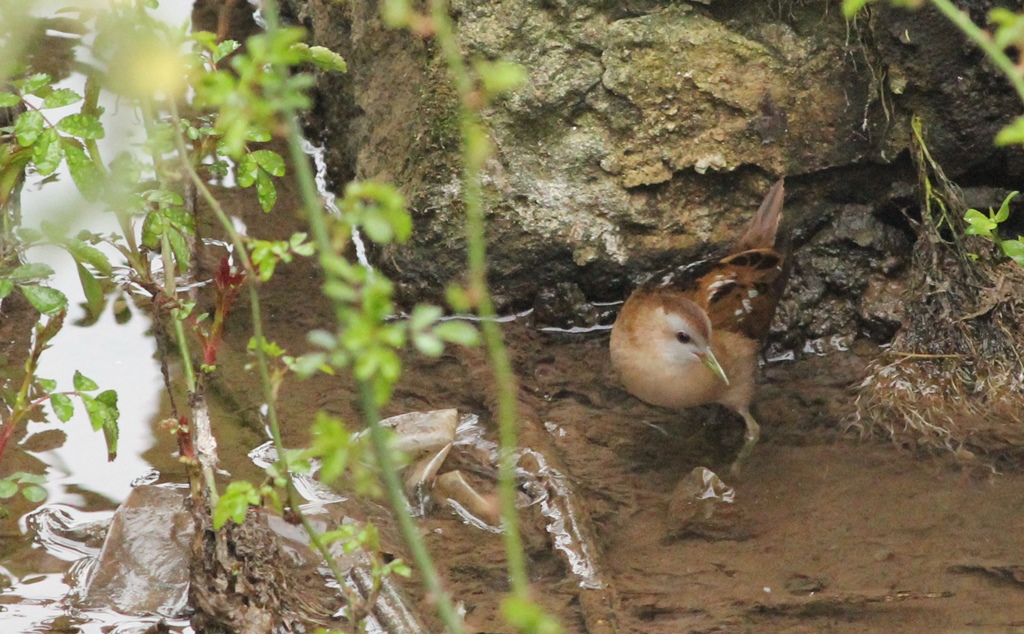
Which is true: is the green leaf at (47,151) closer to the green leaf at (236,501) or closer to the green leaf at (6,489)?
the green leaf at (6,489)

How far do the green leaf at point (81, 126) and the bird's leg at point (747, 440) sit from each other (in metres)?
2.53

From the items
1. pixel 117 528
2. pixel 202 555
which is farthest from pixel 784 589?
pixel 117 528

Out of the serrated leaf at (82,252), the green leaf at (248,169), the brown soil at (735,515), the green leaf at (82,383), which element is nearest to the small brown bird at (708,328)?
the brown soil at (735,515)

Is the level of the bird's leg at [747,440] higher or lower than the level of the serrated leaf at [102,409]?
lower

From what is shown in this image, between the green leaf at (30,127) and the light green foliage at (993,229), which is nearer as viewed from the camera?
the green leaf at (30,127)

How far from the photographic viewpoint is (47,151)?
2945mm

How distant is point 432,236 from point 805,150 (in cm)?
169

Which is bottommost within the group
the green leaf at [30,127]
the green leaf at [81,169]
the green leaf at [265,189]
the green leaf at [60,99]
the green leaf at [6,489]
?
the green leaf at [6,489]

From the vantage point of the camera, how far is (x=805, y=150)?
4723 millimetres

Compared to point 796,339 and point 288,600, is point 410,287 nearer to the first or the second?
point 796,339

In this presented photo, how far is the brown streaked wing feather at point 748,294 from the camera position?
14.9 ft

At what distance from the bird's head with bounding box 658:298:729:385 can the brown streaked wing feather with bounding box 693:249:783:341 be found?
0.22 meters

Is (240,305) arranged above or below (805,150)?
below

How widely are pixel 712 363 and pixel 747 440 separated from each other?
336mm
